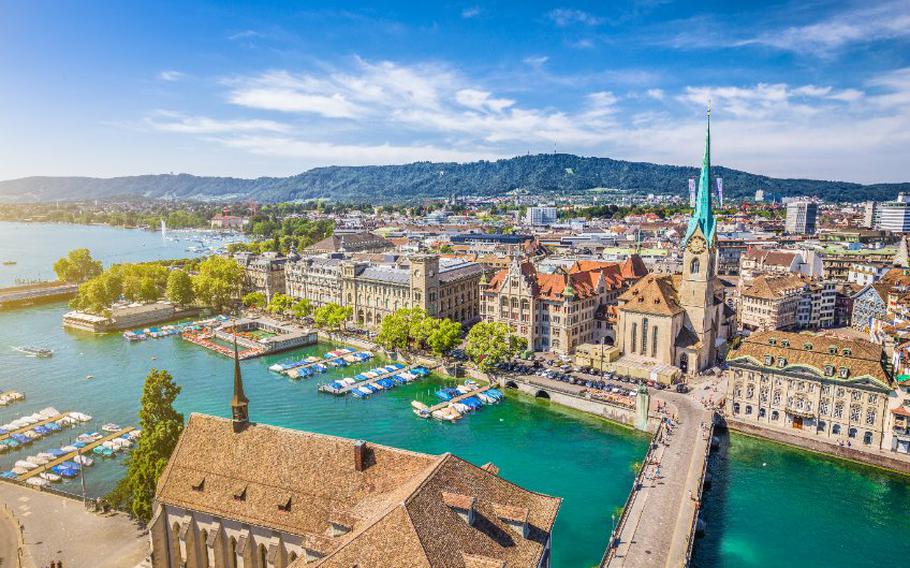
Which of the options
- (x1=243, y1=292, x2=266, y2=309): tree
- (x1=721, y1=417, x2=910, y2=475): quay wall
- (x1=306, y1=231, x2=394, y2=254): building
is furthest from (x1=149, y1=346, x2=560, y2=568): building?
(x1=306, y1=231, x2=394, y2=254): building

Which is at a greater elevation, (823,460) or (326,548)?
(326,548)

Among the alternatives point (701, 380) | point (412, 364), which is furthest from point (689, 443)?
point (412, 364)

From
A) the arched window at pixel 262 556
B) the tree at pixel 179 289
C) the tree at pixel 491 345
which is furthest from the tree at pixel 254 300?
the arched window at pixel 262 556

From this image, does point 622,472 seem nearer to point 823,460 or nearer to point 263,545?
point 823,460

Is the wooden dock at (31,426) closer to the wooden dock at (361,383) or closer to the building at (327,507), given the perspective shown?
the wooden dock at (361,383)

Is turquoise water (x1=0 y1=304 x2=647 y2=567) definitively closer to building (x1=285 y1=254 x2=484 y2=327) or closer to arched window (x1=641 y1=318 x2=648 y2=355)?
building (x1=285 y1=254 x2=484 y2=327)
